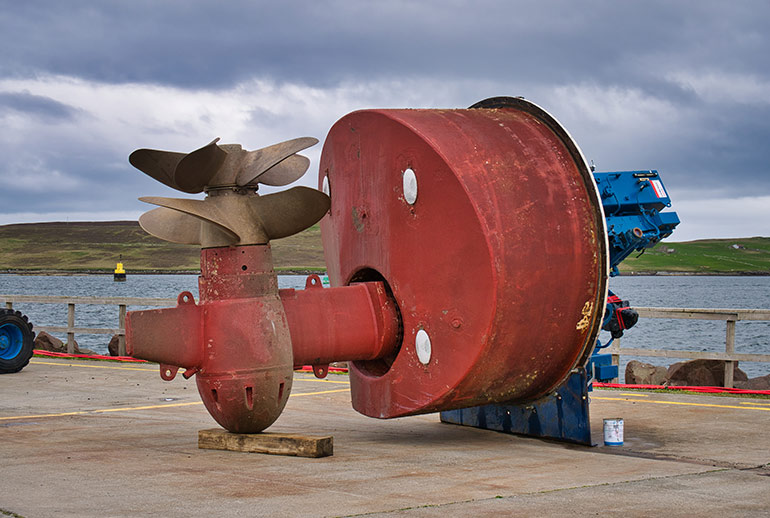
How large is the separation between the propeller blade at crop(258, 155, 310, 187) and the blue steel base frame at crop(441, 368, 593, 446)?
257cm

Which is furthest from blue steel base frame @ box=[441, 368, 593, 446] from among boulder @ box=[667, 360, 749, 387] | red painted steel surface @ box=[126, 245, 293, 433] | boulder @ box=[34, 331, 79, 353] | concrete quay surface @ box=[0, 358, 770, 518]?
boulder @ box=[34, 331, 79, 353]

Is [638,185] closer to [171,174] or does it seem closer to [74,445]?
[171,174]

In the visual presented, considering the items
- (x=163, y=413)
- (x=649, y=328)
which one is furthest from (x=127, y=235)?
(x=163, y=413)

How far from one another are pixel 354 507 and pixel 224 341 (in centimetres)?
217

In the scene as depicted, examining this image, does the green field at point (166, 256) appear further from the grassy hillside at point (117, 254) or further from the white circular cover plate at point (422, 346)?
the white circular cover plate at point (422, 346)

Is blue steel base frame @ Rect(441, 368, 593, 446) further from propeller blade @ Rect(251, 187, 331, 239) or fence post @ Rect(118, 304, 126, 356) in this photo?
fence post @ Rect(118, 304, 126, 356)

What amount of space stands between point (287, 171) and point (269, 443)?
2229mm

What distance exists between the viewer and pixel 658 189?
9.00m

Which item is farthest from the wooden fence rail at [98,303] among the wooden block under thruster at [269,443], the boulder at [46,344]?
the wooden block under thruster at [269,443]

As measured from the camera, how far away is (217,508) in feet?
18.6

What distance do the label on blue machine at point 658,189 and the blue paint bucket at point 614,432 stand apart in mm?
2029

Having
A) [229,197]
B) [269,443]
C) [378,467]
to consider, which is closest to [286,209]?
[229,197]

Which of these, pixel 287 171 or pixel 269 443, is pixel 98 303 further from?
pixel 269 443

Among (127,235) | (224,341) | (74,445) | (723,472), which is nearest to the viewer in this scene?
(723,472)
